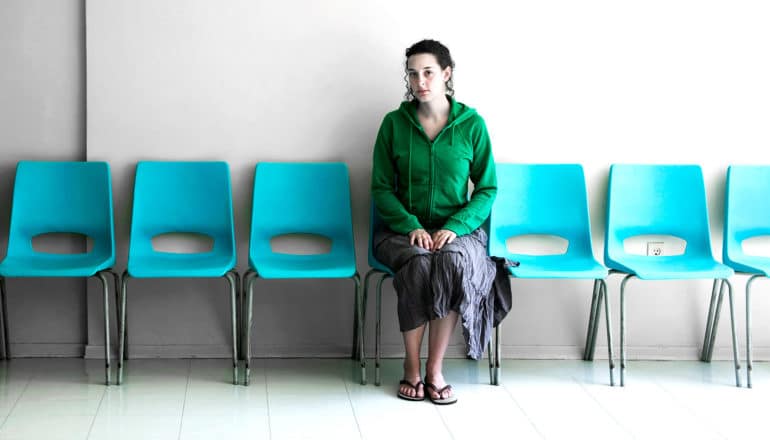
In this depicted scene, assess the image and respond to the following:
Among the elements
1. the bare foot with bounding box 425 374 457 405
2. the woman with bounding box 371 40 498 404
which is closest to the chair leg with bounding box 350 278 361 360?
the woman with bounding box 371 40 498 404

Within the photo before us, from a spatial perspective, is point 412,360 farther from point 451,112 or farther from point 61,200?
point 61,200

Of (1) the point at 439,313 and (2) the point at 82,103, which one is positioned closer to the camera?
(1) the point at 439,313

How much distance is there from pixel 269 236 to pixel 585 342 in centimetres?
150

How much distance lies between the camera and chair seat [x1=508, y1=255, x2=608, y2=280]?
3.68 metres

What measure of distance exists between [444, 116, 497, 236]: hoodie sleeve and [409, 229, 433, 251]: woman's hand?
0.15 meters

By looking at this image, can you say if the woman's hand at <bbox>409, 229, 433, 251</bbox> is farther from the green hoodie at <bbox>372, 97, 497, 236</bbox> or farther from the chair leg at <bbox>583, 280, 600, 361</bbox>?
the chair leg at <bbox>583, 280, 600, 361</bbox>

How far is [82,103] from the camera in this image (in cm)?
395

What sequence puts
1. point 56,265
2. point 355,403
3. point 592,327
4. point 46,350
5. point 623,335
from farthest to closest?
1. point 592,327
2. point 46,350
3. point 623,335
4. point 56,265
5. point 355,403

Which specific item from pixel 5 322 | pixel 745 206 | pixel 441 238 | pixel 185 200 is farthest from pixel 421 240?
pixel 5 322

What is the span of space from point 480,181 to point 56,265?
1.73 metres

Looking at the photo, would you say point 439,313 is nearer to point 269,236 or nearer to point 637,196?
point 269,236

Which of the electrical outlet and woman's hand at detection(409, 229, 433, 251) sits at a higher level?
woman's hand at detection(409, 229, 433, 251)

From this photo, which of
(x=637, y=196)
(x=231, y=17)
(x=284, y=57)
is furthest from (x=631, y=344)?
(x=231, y=17)

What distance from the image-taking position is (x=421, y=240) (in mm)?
3615
